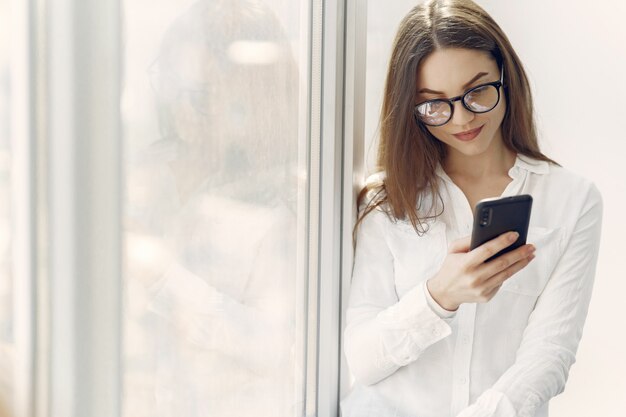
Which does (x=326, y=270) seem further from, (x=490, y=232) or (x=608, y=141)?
(x=608, y=141)

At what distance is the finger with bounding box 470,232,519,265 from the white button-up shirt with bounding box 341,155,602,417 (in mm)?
109

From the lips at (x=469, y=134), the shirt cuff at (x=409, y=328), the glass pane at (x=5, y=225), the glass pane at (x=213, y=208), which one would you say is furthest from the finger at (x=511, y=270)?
the glass pane at (x=5, y=225)

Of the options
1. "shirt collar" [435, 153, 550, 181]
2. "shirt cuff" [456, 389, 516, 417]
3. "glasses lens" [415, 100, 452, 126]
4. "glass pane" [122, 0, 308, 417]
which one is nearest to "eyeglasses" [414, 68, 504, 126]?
"glasses lens" [415, 100, 452, 126]

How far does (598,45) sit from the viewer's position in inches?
46.6

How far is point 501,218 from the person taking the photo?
1.05 m

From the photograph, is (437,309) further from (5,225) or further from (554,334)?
(5,225)

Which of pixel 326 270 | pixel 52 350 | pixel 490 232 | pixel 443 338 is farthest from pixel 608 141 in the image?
pixel 52 350

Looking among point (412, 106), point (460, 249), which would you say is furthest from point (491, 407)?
point (412, 106)

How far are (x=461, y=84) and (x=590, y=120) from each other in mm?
270

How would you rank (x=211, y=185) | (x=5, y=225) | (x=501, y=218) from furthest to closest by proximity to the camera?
(x=501, y=218) < (x=211, y=185) < (x=5, y=225)

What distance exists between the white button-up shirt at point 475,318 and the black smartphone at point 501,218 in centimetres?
11

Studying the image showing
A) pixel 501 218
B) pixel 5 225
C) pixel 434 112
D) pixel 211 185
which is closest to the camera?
pixel 5 225

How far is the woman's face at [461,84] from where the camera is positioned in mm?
1118

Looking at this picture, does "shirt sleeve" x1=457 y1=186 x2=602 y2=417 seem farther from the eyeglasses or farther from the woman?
the eyeglasses
